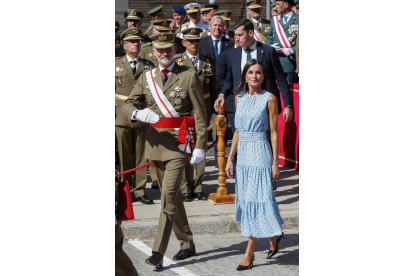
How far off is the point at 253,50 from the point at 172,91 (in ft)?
7.57

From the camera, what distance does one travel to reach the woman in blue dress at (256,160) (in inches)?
259

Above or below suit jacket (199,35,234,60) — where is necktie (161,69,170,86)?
below

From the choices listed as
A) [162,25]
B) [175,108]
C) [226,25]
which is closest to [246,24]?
[162,25]

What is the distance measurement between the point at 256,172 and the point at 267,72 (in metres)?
2.33

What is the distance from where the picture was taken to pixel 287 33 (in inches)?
436

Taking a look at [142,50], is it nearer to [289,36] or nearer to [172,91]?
[289,36]

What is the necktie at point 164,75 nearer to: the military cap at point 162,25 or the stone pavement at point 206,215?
the stone pavement at point 206,215

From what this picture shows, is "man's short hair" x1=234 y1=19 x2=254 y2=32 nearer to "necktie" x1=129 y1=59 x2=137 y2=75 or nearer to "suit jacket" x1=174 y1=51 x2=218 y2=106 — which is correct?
"suit jacket" x1=174 y1=51 x2=218 y2=106

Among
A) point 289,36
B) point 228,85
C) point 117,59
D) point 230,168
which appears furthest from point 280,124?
point 230,168

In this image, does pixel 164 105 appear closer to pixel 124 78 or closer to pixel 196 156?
pixel 196 156

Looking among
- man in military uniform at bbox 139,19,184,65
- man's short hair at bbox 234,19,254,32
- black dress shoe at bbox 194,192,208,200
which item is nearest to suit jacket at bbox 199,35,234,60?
man in military uniform at bbox 139,19,184,65

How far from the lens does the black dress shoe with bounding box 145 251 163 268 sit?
21.3 ft

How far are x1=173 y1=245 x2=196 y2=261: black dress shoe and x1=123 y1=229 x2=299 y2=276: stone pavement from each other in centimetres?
4

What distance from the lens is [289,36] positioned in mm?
11094
